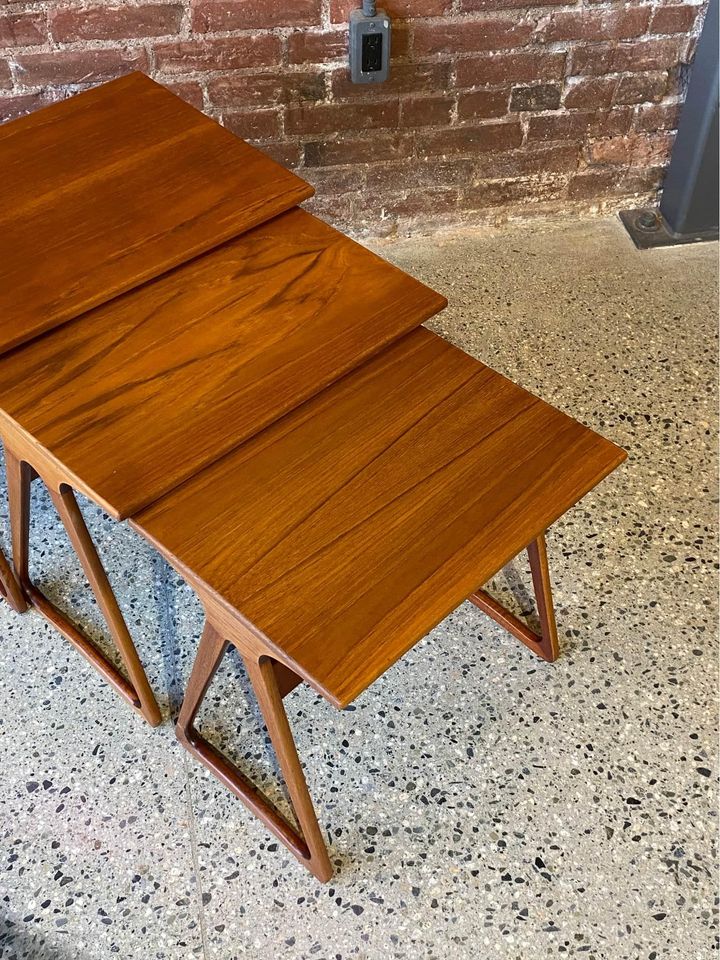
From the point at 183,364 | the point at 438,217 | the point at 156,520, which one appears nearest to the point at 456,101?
the point at 438,217

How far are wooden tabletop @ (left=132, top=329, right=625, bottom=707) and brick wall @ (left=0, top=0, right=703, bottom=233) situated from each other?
882 millimetres

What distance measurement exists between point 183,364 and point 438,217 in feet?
3.70

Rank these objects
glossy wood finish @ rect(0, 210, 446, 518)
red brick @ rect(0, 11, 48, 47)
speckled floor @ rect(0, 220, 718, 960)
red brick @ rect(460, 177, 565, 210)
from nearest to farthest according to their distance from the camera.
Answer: glossy wood finish @ rect(0, 210, 446, 518), speckled floor @ rect(0, 220, 718, 960), red brick @ rect(0, 11, 48, 47), red brick @ rect(460, 177, 565, 210)

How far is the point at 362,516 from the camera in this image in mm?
1188

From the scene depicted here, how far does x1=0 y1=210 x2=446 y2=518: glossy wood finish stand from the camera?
4.01 ft

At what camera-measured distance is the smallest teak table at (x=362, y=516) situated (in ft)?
3.60

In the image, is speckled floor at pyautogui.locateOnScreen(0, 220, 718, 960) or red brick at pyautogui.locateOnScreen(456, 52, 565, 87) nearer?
speckled floor at pyautogui.locateOnScreen(0, 220, 718, 960)

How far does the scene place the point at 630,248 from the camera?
2.29 m

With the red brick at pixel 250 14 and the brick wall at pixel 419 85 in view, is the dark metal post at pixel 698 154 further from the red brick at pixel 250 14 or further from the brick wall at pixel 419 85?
the red brick at pixel 250 14

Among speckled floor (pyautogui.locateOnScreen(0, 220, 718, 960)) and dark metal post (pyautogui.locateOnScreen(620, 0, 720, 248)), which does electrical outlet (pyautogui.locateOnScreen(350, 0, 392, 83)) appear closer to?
dark metal post (pyautogui.locateOnScreen(620, 0, 720, 248))

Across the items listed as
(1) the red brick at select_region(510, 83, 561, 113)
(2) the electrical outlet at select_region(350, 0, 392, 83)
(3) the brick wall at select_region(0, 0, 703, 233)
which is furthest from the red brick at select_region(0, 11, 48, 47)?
(1) the red brick at select_region(510, 83, 561, 113)

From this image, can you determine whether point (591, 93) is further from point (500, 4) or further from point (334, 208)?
point (334, 208)

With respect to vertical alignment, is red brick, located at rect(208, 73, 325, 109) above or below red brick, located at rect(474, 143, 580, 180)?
above

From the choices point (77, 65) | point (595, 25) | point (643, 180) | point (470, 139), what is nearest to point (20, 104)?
point (77, 65)
